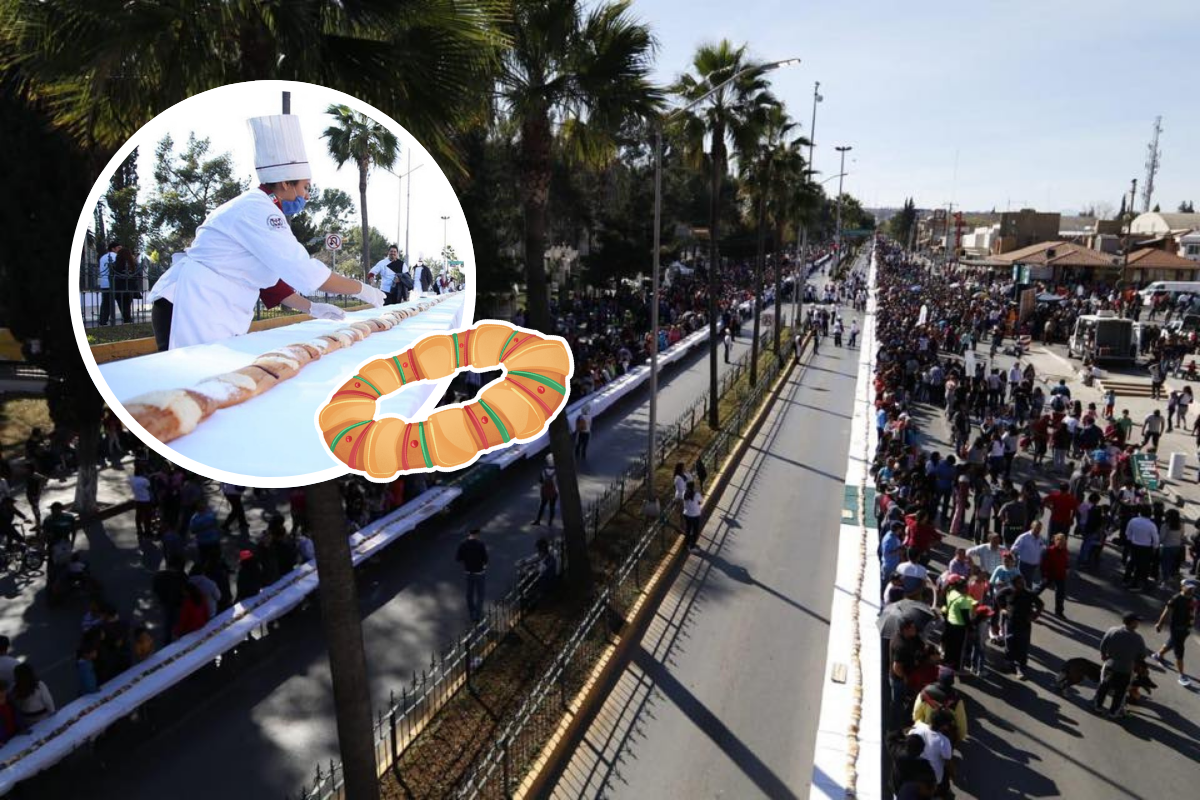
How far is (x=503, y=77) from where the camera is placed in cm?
1113

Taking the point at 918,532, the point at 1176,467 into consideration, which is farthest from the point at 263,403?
the point at 1176,467

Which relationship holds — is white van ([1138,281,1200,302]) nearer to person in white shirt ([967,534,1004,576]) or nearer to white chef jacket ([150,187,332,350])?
person in white shirt ([967,534,1004,576])

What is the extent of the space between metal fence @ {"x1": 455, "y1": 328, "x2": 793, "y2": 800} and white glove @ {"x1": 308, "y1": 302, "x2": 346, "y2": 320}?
517 cm

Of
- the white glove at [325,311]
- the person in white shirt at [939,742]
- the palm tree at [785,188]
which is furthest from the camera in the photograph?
the palm tree at [785,188]

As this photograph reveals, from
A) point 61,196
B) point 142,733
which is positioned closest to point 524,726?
point 142,733

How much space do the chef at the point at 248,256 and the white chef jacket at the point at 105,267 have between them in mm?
242

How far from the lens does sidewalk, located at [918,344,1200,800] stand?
9023 mm

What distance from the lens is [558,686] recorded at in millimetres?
10359

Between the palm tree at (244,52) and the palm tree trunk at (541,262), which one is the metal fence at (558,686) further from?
the palm tree at (244,52)

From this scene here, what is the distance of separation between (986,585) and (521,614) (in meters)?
6.64

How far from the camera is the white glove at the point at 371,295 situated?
4621mm

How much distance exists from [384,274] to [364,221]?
323mm

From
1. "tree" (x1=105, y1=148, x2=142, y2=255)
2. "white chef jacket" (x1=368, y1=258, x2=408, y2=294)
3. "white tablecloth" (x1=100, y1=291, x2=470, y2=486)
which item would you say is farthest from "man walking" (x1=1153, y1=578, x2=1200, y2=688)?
"tree" (x1=105, y1=148, x2=142, y2=255)

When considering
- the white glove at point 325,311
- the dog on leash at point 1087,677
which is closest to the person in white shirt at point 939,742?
the dog on leash at point 1087,677
